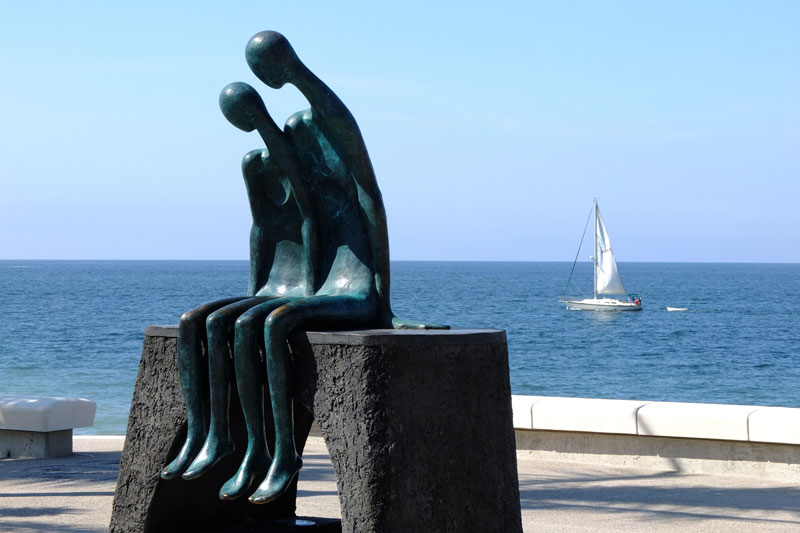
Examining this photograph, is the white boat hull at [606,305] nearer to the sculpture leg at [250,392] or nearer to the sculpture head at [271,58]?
the sculpture head at [271,58]

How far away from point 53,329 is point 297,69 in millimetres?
46947

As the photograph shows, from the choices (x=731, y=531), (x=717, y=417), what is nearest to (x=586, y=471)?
(x=717, y=417)

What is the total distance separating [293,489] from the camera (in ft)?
20.3

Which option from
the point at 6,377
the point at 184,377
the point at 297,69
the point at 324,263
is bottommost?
the point at 6,377

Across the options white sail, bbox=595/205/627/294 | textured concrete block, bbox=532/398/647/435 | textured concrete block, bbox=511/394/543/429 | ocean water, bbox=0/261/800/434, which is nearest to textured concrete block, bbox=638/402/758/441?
textured concrete block, bbox=532/398/647/435

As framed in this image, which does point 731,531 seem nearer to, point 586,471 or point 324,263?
point 586,471

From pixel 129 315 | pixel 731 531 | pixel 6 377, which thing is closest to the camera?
pixel 731 531

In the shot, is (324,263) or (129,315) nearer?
(324,263)

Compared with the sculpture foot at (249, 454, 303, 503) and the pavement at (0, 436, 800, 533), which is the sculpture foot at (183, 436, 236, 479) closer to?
the sculpture foot at (249, 454, 303, 503)

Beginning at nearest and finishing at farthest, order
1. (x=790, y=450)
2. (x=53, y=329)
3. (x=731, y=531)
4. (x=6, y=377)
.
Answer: (x=731, y=531), (x=790, y=450), (x=6, y=377), (x=53, y=329)

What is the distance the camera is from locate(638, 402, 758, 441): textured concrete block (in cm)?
847

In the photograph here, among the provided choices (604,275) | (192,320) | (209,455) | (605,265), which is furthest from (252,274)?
(604,275)

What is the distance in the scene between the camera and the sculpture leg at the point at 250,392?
192 inches

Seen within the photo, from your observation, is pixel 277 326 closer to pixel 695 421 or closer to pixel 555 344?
pixel 695 421
